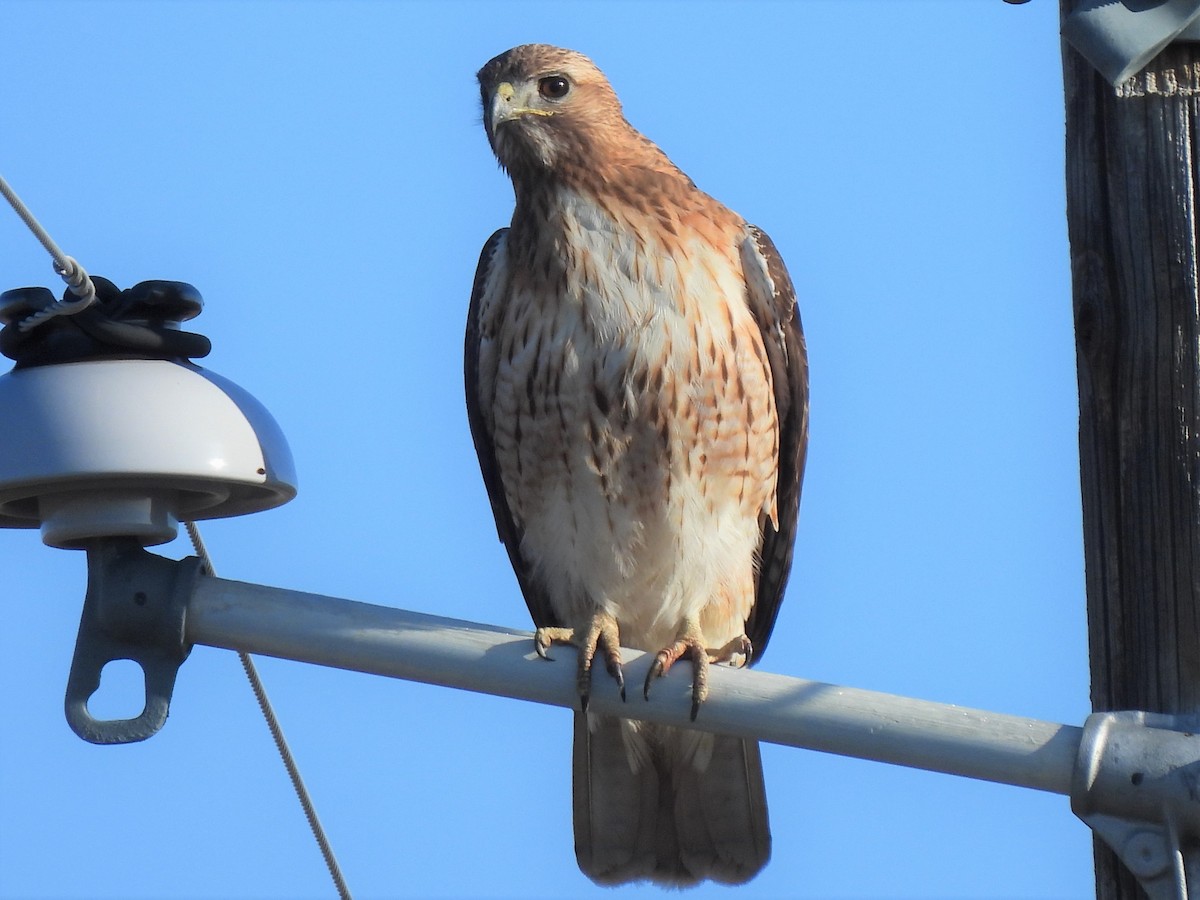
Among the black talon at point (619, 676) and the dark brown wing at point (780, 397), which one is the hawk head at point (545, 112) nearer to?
the dark brown wing at point (780, 397)

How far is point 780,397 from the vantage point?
4664mm

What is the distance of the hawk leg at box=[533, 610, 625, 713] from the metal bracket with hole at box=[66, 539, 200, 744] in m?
0.62

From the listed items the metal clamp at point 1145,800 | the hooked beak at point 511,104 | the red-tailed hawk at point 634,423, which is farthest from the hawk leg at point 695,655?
the hooked beak at point 511,104

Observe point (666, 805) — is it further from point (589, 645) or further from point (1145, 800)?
point (1145, 800)

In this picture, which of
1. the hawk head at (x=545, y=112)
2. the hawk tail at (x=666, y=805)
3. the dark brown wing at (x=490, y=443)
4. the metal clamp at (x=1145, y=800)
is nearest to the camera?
the metal clamp at (x=1145, y=800)

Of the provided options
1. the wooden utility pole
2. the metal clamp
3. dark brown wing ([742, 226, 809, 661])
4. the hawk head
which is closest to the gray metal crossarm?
the metal clamp

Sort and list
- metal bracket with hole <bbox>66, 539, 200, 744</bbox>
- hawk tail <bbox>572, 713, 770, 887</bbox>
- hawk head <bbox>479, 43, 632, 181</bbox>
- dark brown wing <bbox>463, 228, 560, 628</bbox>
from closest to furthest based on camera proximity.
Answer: metal bracket with hole <bbox>66, 539, 200, 744</bbox>
hawk tail <bbox>572, 713, 770, 887</bbox>
hawk head <bbox>479, 43, 632, 181</bbox>
dark brown wing <bbox>463, 228, 560, 628</bbox>

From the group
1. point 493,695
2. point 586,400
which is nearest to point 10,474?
point 493,695

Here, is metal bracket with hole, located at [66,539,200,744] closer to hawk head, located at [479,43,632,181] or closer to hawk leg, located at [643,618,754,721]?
hawk leg, located at [643,618,754,721]

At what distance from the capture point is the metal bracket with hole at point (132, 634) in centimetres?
281

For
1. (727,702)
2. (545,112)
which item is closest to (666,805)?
(727,702)

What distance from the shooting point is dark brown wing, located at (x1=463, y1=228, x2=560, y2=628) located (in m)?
4.70

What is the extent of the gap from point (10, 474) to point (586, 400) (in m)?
1.74

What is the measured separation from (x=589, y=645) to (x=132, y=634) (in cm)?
113
